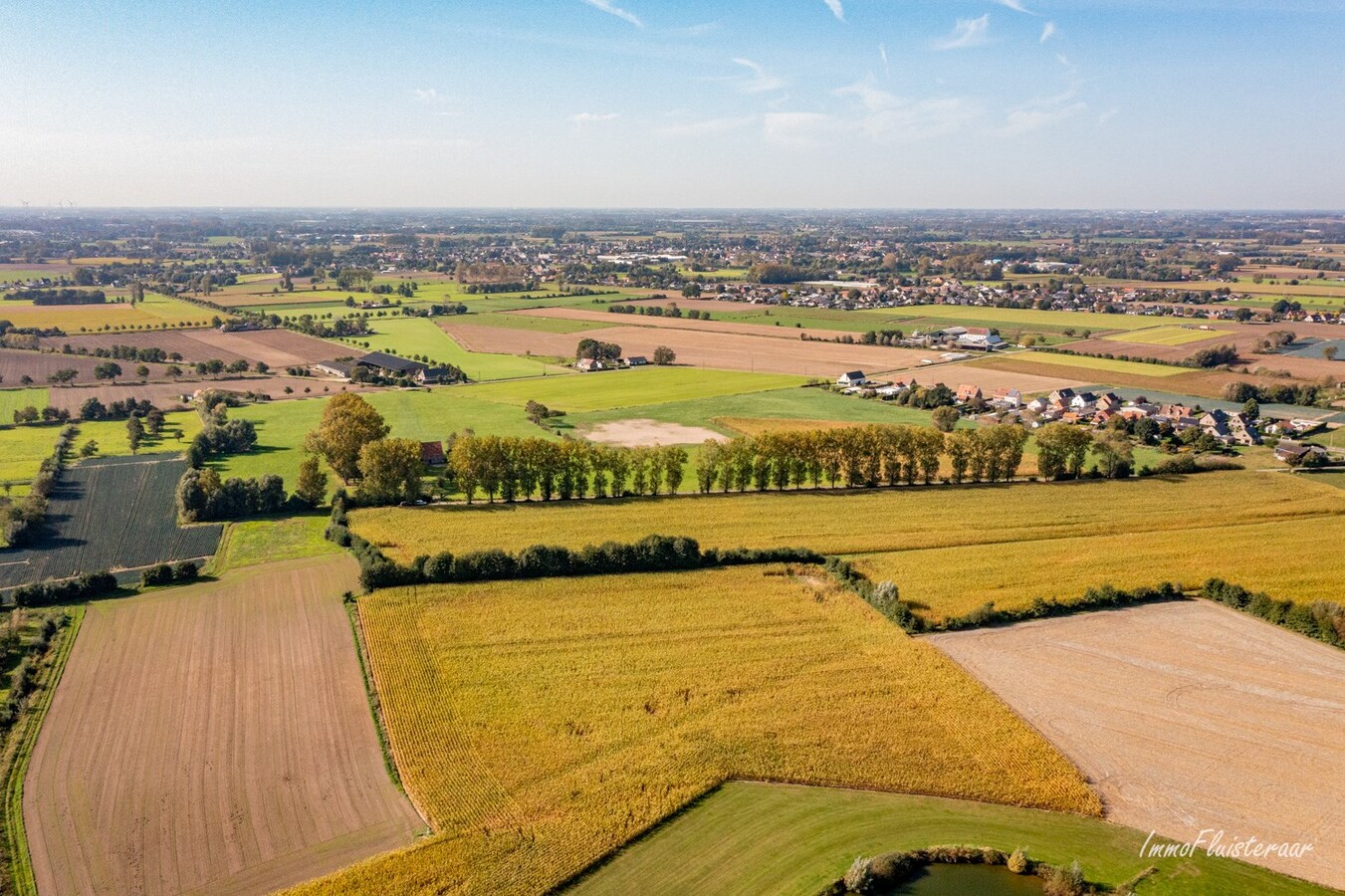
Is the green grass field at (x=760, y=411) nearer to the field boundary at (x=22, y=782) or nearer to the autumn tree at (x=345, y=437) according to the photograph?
the autumn tree at (x=345, y=437)

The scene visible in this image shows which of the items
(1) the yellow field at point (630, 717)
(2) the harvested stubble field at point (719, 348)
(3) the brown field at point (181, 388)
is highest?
(2) the harvested stubble field at point (719, 348)

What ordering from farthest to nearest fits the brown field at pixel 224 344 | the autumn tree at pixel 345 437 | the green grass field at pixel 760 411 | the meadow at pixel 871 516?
the brown field at pixel 224 344 < the green grass field at pixel 760 411 < the autumn tree at pixel 345 437 < the meadow at pixel 871 516

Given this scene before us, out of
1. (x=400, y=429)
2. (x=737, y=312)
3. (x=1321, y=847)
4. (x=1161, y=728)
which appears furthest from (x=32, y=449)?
(x=737, y=312)

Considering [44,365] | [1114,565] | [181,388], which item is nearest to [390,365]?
[181,388]

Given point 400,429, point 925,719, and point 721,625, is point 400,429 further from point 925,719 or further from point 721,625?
point 925,719

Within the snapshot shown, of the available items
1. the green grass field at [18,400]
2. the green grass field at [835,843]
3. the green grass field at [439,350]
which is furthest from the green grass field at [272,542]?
the green grass field at [439,350]

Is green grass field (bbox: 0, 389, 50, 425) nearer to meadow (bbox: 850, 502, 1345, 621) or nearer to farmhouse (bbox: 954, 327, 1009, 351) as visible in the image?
meadow (bbox: 850, 502, 1345, 621)
